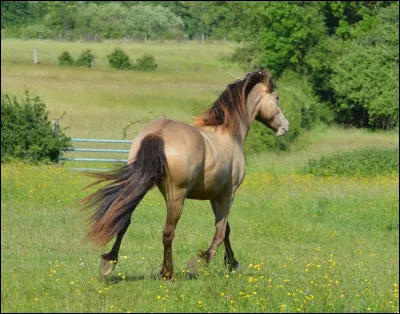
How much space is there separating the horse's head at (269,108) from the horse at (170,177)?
1114mm

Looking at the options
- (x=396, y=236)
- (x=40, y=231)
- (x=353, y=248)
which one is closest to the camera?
(x=40, y=231)

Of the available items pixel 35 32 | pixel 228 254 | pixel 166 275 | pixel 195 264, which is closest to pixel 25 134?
pixel 228 254

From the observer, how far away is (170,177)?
885 centimetres

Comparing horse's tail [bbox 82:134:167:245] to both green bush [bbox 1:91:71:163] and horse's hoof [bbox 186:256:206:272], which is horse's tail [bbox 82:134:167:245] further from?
green bush [bbox 1:91:71:163]

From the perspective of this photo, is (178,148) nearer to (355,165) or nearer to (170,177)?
(170,177)

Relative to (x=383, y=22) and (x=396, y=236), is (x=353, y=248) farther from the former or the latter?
(x=383, y=22)

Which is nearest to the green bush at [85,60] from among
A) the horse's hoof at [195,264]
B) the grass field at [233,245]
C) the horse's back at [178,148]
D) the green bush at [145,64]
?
the green bush at [145,64]

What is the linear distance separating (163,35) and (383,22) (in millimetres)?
24613

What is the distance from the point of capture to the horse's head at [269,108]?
11.2 m

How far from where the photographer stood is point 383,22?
49688mm

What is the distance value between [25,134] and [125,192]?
1474 cm

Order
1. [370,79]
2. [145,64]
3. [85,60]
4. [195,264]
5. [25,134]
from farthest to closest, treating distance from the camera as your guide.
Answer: [145,64] < [85,60] < [370,79] < [25,134] < [195,264]

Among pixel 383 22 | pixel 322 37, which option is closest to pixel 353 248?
pixel 322 37

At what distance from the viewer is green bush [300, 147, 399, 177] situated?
25.9m
